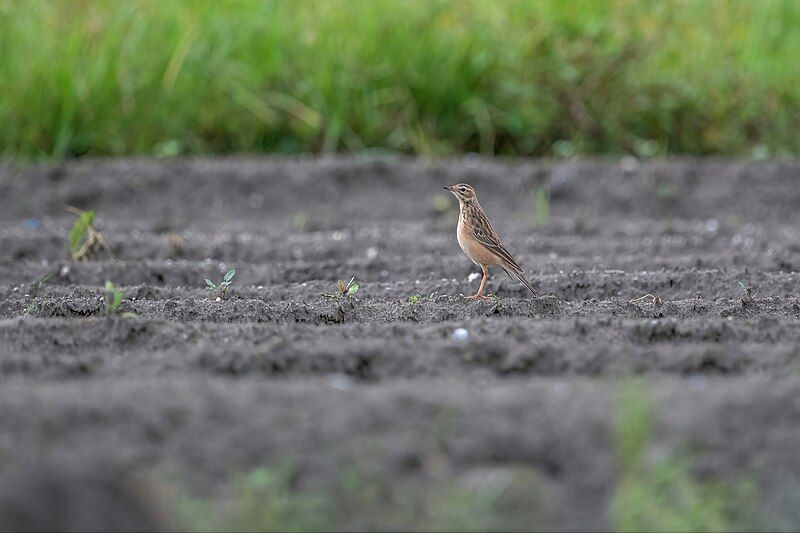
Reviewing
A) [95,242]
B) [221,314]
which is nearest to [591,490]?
[221,314]

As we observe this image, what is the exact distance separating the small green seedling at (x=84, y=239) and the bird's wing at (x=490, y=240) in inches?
81.1

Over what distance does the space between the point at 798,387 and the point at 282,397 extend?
152 cm

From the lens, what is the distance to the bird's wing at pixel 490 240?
Answer: 6.26 m

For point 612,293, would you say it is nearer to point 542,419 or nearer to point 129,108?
point 542,419

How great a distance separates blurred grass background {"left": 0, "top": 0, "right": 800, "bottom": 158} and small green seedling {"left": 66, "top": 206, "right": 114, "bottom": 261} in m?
3.05

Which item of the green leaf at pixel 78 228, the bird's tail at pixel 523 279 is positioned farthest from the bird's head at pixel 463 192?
the green leaf at pixel 78 228

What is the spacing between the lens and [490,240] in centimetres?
638

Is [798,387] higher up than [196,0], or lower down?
higher up

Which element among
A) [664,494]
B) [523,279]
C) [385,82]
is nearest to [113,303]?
[523,279]

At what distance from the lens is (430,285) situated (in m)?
6.48

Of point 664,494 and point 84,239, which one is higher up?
point 664,494

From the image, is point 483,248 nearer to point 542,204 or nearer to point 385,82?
point 542,204

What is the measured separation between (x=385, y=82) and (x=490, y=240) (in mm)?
4855

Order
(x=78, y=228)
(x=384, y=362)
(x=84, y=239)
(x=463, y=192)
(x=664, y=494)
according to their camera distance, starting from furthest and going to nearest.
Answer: (x=84, y=239), (x=463, y=192), (x=78, y=228), (x=384, y=362), (x=664, y=494)
